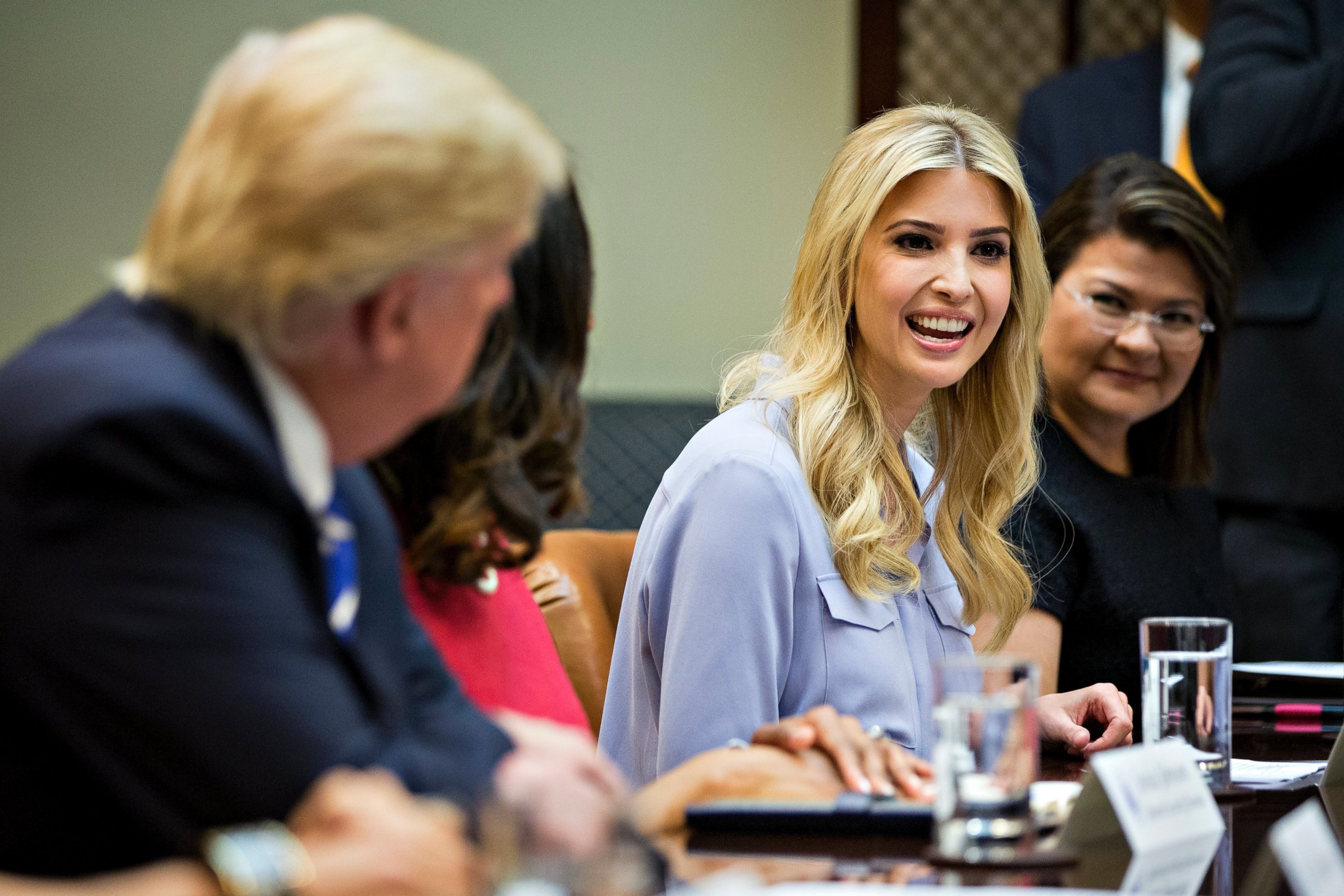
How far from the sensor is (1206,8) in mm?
3119

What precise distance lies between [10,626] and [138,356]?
0.14m

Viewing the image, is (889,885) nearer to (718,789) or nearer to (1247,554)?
(718,789)

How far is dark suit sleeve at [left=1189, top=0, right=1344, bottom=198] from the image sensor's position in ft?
8.36

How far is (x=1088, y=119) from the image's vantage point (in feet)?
10.0

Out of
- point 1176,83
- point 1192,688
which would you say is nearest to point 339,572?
point 1192,688

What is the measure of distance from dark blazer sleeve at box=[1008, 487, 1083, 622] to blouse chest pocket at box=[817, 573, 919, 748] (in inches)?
19.1

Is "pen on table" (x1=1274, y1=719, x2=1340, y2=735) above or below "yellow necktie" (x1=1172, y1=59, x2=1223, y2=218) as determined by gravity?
below

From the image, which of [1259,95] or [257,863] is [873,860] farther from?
[1259,95]

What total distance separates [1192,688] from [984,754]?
1.28ft

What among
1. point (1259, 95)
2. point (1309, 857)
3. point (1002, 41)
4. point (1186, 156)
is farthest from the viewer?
point (1002, 41)

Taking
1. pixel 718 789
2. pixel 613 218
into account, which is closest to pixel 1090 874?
pixel 718 789

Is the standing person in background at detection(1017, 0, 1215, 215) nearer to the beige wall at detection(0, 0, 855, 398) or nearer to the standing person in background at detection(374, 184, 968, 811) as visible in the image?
the beige wall at detection(0, 0, 855, 398)

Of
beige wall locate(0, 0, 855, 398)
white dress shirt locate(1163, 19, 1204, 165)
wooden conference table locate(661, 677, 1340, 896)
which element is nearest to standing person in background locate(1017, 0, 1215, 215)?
white dress shirt locate(1163, 19, 1204, 165)

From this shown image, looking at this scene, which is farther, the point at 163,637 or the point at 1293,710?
the point at 1293,710
